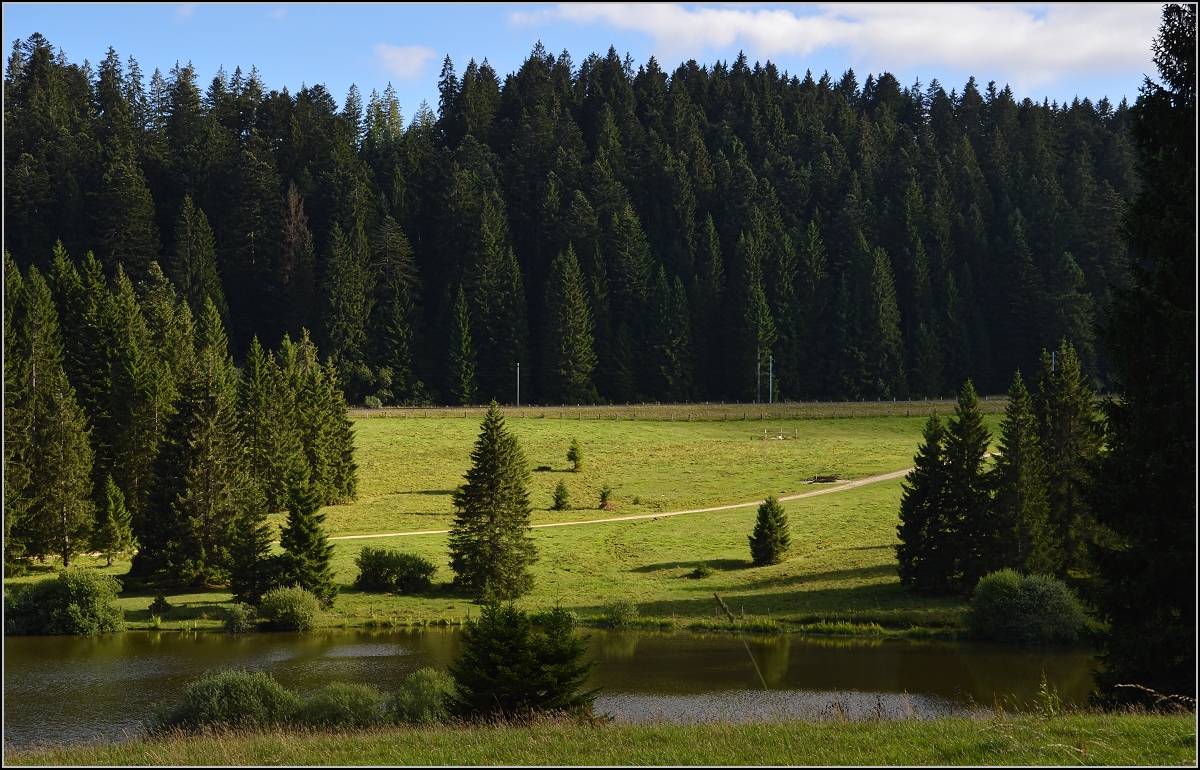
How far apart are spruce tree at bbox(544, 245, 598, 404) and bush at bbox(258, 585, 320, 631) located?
7123cm

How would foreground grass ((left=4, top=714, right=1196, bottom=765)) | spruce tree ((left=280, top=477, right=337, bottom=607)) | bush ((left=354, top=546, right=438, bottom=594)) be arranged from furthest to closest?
bush ((left=354, top=546, right=438, bottom=594)) < spruce tree ((left=280, top=477, right=337, bottom=607)) < foreground grass ((left=4, top=714, right=1196, bottom=765))

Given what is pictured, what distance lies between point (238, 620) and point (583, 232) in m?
90.7

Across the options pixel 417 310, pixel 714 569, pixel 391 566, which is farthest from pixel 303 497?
pixel 417 310

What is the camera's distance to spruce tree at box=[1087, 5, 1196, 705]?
48.5ft

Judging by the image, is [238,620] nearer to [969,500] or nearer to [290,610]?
[290,610]

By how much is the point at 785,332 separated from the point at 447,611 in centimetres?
8152

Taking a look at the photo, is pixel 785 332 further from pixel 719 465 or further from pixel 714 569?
pixel 714 569

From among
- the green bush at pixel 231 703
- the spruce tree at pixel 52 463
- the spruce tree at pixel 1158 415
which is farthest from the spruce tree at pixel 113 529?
the spruce tree at pixel 1158 415

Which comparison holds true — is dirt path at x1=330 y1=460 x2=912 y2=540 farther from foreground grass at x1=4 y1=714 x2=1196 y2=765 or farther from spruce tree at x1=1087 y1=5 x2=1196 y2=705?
spruce tree at x1=1087 y1=5 x2=1196 y2=705

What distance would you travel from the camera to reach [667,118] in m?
148

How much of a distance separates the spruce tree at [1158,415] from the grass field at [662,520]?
80.2ft

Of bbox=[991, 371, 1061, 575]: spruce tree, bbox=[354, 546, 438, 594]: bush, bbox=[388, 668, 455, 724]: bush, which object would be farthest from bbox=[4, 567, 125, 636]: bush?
bbox=[991, 371, 1061, 575]: spruce tree

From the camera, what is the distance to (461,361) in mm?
113250

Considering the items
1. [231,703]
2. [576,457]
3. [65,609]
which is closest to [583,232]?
[576,457]
